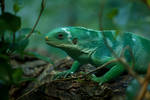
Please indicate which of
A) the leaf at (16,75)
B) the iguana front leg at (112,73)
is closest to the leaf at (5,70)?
the leaf at (16,75)

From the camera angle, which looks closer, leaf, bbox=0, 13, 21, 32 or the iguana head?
leaf, bbox=0, 13, 21, 32

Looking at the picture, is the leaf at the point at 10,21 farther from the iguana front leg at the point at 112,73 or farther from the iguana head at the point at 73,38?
the iguana front leg at the point at 112,73

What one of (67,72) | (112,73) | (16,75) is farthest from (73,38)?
(16,75)

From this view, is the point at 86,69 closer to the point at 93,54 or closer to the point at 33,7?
the point at 93,54

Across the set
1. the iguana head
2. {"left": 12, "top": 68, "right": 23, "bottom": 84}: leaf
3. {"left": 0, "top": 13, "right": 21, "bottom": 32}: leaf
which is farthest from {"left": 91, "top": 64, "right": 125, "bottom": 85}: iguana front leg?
{"left": 0, "top": 13, "right": 21, "bottom": 32}: leaf

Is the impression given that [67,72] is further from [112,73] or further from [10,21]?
→ [10,21]

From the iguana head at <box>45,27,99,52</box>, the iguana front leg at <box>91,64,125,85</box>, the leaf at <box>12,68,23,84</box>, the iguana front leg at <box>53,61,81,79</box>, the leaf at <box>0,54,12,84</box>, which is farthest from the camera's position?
the iguana front leg at <box>53,61,81,79</box>

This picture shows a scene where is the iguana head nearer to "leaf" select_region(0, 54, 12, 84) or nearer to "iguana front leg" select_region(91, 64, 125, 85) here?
"iguana front leg" select_region(91, 64, 125, 85)

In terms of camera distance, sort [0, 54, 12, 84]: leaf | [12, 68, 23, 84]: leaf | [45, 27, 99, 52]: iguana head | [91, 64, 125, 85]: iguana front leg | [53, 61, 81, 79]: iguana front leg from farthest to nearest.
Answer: [53, 61, 81, 79]: iguana front leg
[45, 27, 99, 52]: iguana head
[91, 64, 125, 85]: iguana front leg
[12, 68, 23, 84]: leaf
[0, 54, 12, 84]: leaf
